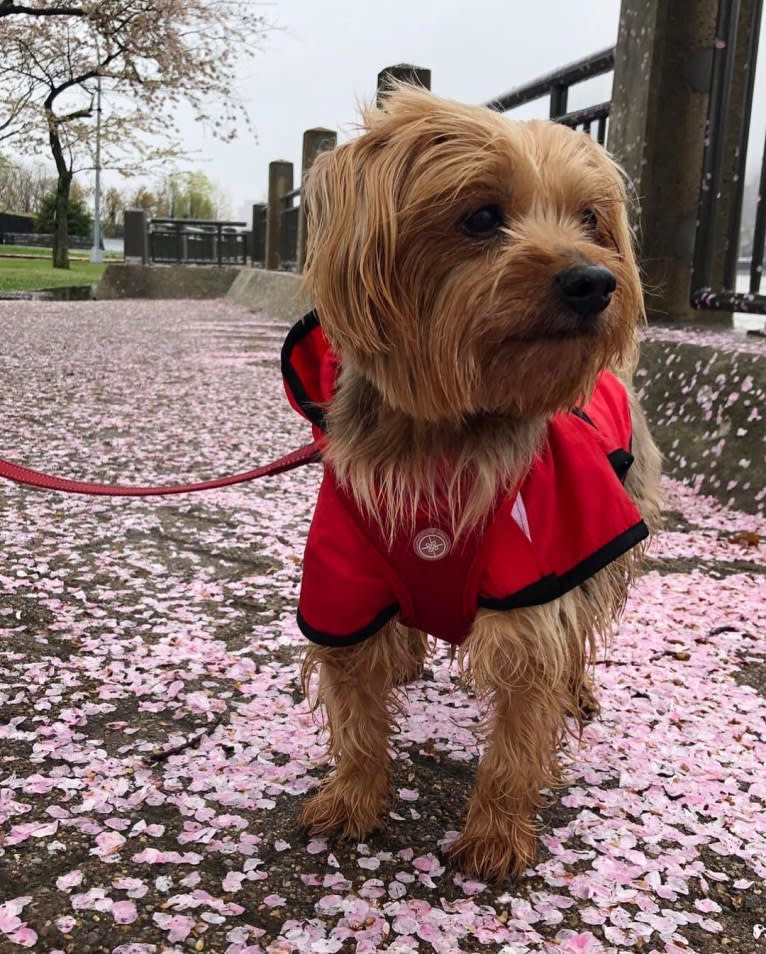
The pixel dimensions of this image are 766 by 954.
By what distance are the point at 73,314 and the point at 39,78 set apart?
13.8 metres

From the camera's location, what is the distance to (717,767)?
2453 mm

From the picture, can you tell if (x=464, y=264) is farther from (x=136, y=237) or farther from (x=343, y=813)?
(x=136, y=237)

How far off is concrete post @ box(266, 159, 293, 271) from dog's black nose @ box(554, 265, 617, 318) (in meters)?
18.4

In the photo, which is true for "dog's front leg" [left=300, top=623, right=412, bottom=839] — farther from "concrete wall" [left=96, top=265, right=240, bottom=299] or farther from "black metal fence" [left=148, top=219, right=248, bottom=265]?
"black metal fence" [left=148, top=219, right=248, bottom=265]

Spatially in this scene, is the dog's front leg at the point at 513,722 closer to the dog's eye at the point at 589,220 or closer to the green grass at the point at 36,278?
Answer: the dog's eye at the point at 589,220

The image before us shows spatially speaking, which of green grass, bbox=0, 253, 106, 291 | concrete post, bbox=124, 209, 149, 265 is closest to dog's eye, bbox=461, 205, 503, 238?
green grass, bbox=0, 253, 106, 291

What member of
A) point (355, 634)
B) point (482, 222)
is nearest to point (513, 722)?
point (355, 634)

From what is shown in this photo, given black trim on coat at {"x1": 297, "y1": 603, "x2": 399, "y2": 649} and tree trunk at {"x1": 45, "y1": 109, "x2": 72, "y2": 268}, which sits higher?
tree trunk at {"x1": 45, "y1": 109, "x2": 72, "y2": 268}

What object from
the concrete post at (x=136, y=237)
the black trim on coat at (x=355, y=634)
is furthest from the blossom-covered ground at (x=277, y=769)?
the concrete post at (x=136, y=237)

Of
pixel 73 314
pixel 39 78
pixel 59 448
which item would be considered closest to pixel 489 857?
pixel 59 448

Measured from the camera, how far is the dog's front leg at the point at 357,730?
2.11 m

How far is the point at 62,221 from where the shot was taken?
33.7 m

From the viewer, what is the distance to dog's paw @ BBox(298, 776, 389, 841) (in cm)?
211

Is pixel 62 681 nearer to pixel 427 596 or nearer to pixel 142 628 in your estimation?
pixel 142 628
